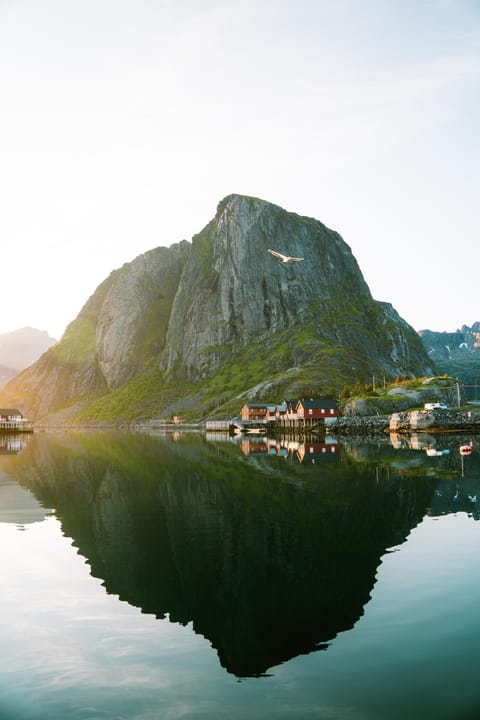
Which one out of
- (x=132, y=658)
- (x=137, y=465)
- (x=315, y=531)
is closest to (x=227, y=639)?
(x=132, y=658)

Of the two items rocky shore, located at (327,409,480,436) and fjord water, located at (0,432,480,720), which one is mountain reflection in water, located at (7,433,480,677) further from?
rocky shore, located at (327,409,480,436)

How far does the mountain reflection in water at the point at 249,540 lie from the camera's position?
755 inches

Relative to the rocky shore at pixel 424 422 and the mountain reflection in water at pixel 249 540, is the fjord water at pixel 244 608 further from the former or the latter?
the rocky shore at pixel 424 422

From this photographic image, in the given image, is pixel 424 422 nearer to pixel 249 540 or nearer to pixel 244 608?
pixel 249 540

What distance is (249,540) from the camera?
30.8m

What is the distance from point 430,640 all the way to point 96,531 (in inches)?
901

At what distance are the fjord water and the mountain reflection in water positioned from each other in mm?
111

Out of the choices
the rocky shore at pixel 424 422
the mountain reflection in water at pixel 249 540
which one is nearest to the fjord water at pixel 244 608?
the mountain reflection in water at pixel 249 540

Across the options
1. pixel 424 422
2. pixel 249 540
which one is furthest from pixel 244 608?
pixel 424 422

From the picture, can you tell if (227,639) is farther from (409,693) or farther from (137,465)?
(137,465)

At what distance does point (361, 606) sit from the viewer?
67.4ft

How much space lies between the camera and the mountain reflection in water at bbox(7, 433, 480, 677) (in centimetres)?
1919

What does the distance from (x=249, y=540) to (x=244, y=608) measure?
1052 cm

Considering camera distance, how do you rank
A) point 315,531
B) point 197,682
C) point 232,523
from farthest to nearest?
point 232,523 → point 315,531 → point 197,682
